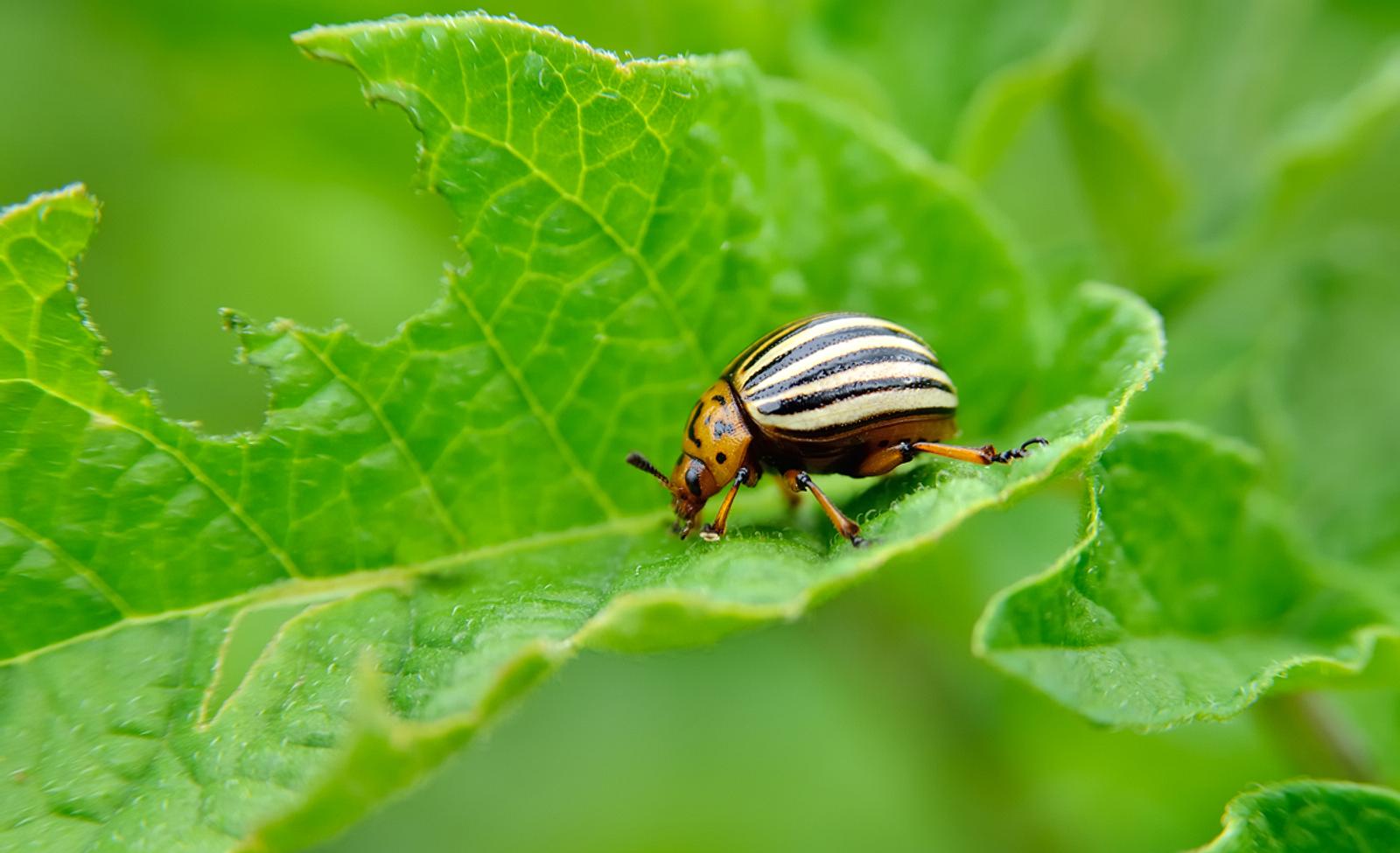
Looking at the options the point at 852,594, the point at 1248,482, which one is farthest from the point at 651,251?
the point at 852,594

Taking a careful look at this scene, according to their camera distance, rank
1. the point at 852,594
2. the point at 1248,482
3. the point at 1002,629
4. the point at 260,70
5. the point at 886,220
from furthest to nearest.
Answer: the point at 260,70 → the point at 852,594 → the point at 886,220 → the point at 1248,482 → the point at 1002,629

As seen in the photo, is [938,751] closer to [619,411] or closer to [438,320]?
[619,411]

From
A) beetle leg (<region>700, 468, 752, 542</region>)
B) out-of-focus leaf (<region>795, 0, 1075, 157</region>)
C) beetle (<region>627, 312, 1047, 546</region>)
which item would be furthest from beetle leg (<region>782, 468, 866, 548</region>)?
out-of-focus leaf (<region>795, 0, 1075, 157</region>)

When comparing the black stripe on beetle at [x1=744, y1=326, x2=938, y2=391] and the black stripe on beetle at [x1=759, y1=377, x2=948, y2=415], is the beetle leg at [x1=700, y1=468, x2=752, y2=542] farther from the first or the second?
the black stripe on beetle at [x1=744, y1=326, x2=938, y2=391]

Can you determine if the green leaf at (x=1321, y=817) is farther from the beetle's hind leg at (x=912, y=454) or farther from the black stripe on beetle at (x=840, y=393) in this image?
the black stripe on beetle at (x=840, y=393)

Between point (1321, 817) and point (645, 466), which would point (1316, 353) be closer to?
point (1321, 817)

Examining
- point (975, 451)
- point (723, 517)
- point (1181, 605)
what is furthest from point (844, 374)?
point (1181, 605)
